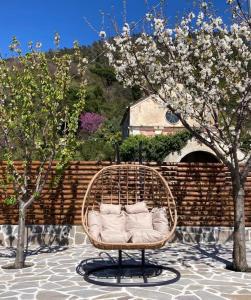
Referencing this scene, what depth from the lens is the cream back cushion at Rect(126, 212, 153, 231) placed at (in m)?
7.02

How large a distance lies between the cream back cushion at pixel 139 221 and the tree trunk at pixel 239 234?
1356mm

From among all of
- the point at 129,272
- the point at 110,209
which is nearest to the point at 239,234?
the point at 129,272

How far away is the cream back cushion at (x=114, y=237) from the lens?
612cm

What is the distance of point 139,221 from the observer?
7105mm

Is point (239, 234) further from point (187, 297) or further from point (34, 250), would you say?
point (34, 250)

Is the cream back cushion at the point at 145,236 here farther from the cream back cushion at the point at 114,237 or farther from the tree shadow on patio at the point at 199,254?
the tree shadow on patio at the point at 199,254

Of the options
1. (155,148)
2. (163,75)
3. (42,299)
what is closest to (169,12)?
(163,75)

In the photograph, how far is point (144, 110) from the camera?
31.5 m

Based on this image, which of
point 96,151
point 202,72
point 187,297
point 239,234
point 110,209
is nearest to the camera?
point 187,297

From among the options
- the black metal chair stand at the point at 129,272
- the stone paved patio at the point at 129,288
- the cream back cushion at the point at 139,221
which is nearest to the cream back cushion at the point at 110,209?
the cream back cushion at the point at 139,221

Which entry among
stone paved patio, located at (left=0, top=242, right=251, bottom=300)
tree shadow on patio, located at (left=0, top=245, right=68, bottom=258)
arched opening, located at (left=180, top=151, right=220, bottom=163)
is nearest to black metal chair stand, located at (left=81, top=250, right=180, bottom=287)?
stone paved patio, located at (left=0, top=242, right=251, bottom=300)

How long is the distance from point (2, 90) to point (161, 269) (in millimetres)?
3909

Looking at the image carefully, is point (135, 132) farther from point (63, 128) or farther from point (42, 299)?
point (42, 299)

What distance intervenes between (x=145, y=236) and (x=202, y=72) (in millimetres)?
2727
